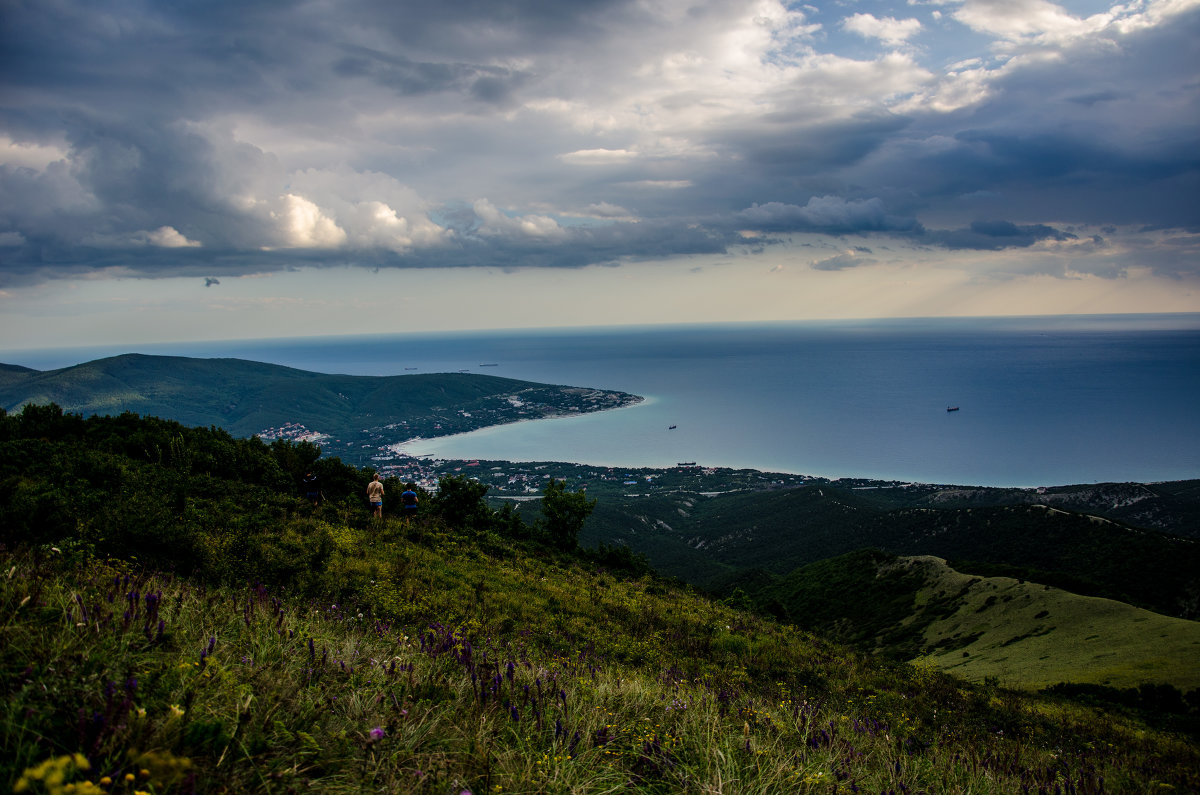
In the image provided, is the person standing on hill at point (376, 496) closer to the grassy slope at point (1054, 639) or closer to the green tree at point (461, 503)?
the green tree at point (461, 503)

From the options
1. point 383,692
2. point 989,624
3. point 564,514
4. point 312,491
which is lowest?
point 989,624

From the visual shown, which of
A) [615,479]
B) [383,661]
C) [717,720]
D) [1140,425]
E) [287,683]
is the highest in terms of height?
[287,683]

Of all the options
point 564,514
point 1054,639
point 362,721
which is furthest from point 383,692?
point 1054,639

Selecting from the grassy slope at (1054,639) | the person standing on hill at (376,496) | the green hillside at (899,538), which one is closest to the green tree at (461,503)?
the person standing on hill at (376,496)

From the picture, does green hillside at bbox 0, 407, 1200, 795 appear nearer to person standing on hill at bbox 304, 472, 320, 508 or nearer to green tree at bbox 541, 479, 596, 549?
person standing on hill at bbox 304, 472, 320, 508

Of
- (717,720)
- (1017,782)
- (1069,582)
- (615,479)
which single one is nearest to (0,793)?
(717,720)

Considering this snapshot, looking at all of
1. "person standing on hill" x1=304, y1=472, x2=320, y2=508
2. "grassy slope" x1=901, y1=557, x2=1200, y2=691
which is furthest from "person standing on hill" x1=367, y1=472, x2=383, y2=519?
"grassy slope" x1=901, y1=557, x2=1200, y2=691

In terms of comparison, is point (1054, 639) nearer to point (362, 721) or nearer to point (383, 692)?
point (383, 692)

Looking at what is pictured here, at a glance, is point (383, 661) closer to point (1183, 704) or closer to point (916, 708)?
point (916, 708)
